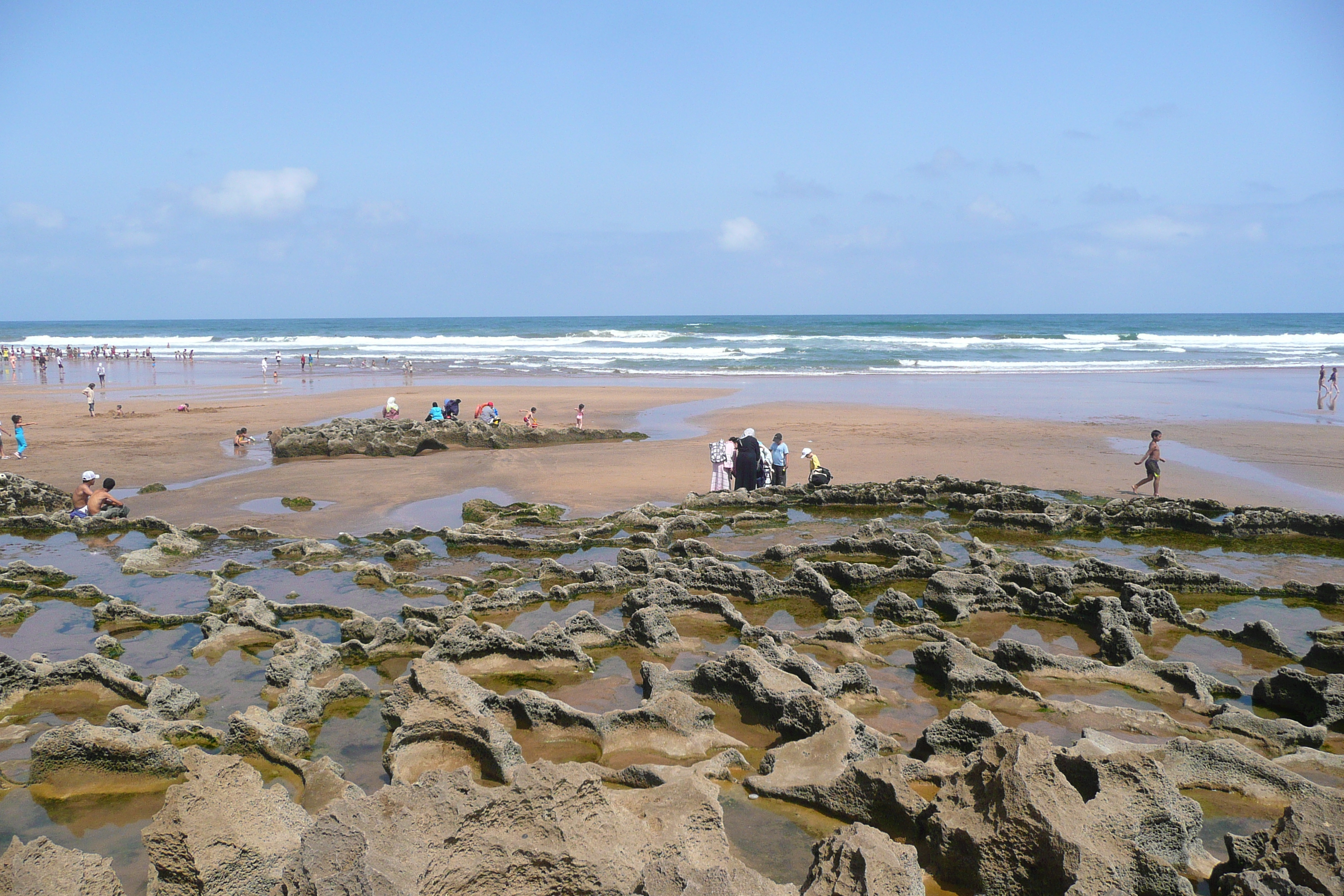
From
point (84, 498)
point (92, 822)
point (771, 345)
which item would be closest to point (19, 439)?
point (84, 498)

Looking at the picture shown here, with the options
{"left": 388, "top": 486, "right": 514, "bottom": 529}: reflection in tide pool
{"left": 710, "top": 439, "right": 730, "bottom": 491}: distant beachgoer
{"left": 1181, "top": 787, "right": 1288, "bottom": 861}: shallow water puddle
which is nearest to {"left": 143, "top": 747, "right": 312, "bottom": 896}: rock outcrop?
{"left": 1181, "top": 787, "right": 1288, "bottom": 861}: shallow water puddle

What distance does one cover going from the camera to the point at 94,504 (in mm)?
12953

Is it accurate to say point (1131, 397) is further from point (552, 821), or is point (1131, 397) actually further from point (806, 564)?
point (552, 821)

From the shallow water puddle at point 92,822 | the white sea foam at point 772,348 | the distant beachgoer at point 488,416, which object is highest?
the white sea foam at point 772,348

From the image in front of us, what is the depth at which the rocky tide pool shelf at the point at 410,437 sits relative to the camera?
1909 centimetres

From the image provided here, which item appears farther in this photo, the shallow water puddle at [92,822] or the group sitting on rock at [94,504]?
the group sitting on rock at [94,504]

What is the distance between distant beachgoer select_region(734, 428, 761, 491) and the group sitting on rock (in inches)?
388

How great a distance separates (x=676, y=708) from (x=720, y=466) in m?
8.80

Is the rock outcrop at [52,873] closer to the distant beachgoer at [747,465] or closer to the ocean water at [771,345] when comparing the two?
the distant beachgoer at [747,465]

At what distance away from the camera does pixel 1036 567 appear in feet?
32.0

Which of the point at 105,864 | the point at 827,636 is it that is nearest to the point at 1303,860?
the point at 827,636

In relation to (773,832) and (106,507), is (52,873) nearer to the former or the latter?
(773,832)

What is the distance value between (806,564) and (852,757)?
448 cm

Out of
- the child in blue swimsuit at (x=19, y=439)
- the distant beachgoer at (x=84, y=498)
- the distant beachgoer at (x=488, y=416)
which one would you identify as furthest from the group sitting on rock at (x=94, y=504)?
the distant beachgoer at (x=488, y=416)
